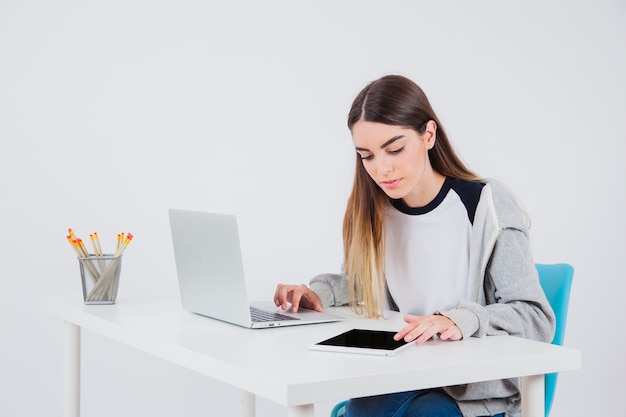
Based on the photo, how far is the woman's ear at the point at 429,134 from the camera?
1935 mm

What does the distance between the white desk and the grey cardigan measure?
0.16 feet

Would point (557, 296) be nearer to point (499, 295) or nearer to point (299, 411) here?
point (499, 295)

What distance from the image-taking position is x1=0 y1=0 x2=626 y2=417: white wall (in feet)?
9.76

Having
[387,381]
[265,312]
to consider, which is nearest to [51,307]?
[265,312]

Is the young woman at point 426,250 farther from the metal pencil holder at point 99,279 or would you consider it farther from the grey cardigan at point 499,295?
the metal pencil holder at point 99,279

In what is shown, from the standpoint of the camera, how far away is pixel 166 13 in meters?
3.16

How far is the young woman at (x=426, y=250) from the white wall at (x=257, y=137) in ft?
4.24

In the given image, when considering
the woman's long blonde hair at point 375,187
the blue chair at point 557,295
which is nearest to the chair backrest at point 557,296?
the blue chair at point 557,295

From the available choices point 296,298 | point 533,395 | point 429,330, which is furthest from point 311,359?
point 296,298

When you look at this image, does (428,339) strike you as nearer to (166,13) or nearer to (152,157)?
(152,157)

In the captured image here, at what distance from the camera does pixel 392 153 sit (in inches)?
73.1

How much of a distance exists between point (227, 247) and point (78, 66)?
165 centimetres

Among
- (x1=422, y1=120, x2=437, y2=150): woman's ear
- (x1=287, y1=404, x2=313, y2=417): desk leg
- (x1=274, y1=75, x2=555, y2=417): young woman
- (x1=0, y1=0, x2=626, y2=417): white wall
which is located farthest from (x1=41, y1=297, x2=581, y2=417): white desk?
(x1=0, y1=0, x2=626, y2=417): white wall

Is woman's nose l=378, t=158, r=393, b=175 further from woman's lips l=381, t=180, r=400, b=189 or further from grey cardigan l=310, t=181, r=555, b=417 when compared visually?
grey cardigan l=310, t=181, r=555, b=417
